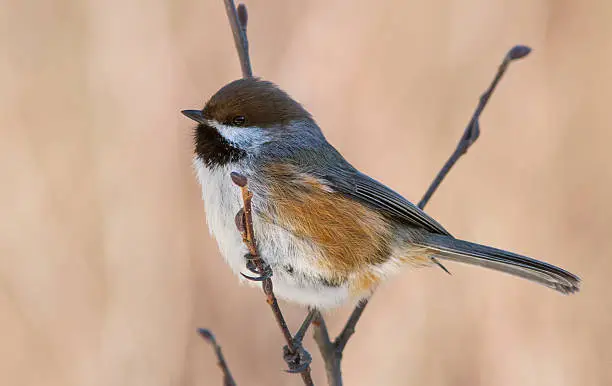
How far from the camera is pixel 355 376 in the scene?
3625 mm

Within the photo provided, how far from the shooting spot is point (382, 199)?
282cm

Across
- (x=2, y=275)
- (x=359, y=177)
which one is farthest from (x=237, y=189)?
(x=2, y=275)

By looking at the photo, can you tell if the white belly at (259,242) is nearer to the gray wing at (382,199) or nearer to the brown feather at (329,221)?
the brown feather at (329,221)

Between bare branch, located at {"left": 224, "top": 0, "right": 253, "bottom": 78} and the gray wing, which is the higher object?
bare branch, located at {"left": 224, "top": 0, "right": 253, "bottom": 78}

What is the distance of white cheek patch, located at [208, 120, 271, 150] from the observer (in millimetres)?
2625

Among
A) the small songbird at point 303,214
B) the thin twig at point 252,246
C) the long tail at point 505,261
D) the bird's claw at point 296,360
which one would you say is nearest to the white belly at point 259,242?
the small songbird at point 303,214

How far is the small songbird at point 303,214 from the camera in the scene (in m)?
2.55

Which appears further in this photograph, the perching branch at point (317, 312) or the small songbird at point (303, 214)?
the small songbird at point (303, 214)

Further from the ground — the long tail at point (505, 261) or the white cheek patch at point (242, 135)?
the white cheek patch at point (242, 135)

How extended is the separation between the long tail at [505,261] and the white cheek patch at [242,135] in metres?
0.74

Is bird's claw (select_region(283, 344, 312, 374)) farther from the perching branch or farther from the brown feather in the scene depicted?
the brown feather

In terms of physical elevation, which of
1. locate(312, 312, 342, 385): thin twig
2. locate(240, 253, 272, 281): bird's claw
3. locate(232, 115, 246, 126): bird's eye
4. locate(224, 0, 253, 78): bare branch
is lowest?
locate(312, 312, 342, 385): thin twig

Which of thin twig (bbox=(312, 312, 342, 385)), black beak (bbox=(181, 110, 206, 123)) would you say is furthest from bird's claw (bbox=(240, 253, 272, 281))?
black beak (bbox=(181, 110, 206, 123))

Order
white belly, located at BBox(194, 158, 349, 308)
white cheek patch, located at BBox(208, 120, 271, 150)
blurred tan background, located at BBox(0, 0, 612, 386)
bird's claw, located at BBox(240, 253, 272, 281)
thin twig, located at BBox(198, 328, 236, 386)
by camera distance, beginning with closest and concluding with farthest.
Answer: thin twig, located at BBox(198, 328, 236, 386) < bird's claw, located at BBox(240, 253, 272, 281) < white belly, located at BBox(194, 158, 349, 308) < white cheek patch, located at BBox(208, 120, 271, 150) < blurred tan background, located at BBox(0, 0, 612, 386)
